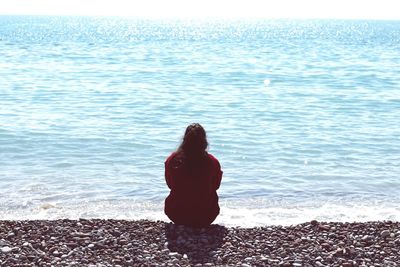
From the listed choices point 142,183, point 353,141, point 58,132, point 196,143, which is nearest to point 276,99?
point 353,141

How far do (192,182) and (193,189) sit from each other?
0.09 metres

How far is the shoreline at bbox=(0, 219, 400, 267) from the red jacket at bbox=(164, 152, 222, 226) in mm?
153

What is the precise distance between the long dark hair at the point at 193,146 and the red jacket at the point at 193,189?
51 mm

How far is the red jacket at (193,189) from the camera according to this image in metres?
7.80

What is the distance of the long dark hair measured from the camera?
765 centimetres

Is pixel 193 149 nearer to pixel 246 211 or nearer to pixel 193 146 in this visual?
pixel 193 146

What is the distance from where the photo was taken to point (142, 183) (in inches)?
455

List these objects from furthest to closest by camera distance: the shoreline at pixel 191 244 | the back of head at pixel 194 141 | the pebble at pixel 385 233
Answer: the back of head at pixel 194 141 < the pebble at pixel 385 233 < the shoreline at pixel 191 244

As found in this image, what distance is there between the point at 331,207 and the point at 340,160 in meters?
3.48

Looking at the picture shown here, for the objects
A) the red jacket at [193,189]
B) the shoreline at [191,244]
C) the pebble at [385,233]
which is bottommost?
the shoreline at [191,244]

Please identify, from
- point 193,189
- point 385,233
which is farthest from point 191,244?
point 385,233

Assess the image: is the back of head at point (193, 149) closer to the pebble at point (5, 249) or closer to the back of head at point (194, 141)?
the back of head at point (194, 141)

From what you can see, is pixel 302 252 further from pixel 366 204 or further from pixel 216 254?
→ pixel 366 204

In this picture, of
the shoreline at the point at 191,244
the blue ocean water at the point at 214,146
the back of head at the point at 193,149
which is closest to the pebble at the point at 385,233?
the shoreline at the point at 191,244
